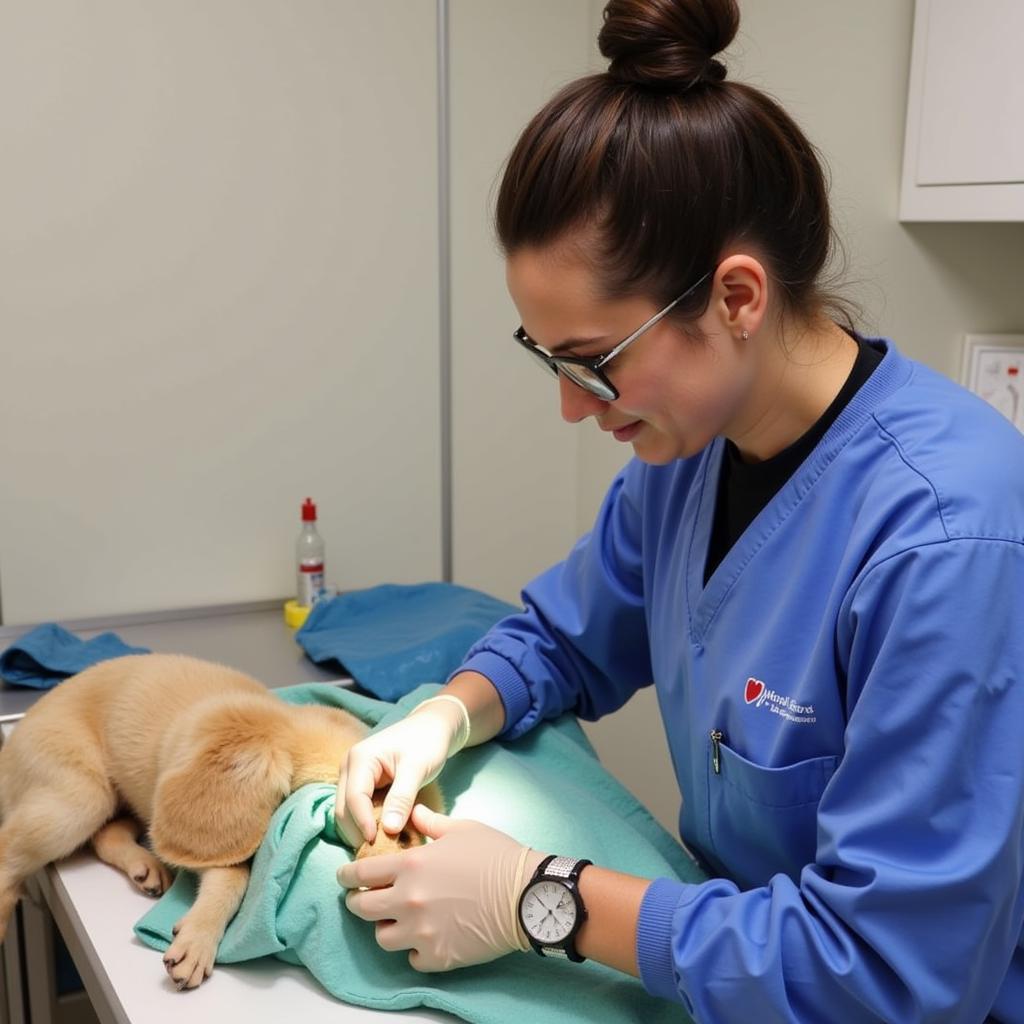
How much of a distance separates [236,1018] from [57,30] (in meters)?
1.64

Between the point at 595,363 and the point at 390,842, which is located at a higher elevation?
the point at 595,363

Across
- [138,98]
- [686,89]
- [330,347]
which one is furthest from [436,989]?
[138,98]

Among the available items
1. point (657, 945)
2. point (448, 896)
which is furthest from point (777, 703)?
point (448, 896)

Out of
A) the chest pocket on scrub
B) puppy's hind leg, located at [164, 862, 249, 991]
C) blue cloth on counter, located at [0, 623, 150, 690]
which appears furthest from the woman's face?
blue cloth on counter, located at [0, 623, 150, 690]

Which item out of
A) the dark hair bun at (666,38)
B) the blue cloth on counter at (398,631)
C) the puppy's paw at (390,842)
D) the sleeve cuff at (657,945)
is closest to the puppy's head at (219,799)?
the puppy's paw at (390,842)

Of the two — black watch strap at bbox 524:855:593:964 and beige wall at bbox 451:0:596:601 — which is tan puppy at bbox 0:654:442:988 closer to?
black watch strap at bbox 524:855:593:964

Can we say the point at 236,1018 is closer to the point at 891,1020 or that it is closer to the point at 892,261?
the point at 891,1020

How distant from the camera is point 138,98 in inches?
78.6

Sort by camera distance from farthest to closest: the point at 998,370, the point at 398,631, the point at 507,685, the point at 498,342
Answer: the point at 498,342
the point at 398,631
the point at 998,370
the point at 507,685

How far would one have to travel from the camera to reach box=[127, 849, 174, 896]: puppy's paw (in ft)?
4.04

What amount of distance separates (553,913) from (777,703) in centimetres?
28

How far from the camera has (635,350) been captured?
105 centimetres

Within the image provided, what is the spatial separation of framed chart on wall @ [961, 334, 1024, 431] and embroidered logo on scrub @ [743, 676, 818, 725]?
928mm

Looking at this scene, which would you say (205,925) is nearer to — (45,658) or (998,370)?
(45,658)
